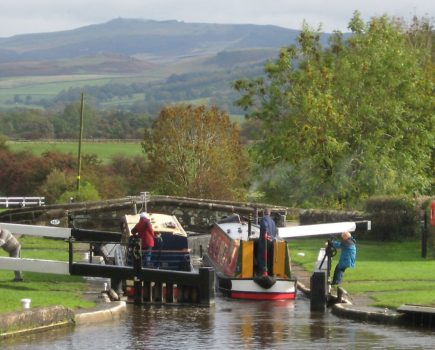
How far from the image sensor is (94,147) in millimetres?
152625


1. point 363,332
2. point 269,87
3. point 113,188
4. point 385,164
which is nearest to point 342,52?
point 269,87

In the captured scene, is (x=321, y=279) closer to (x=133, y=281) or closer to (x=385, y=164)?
(x=133, y=281)

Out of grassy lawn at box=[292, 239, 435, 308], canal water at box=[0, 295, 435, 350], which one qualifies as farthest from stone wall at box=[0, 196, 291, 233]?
canal water at box=[0, 295, 435, 350]


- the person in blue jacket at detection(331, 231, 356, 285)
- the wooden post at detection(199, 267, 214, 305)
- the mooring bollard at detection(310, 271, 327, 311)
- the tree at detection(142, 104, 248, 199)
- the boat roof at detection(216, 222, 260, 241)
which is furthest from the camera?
the tree at detection(142, 104, 248, 199)

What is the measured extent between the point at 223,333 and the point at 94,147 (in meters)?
128

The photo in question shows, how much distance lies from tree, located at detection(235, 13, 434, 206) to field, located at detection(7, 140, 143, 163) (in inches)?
2773

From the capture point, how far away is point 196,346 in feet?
77.3

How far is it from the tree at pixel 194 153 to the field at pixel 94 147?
1953 inches

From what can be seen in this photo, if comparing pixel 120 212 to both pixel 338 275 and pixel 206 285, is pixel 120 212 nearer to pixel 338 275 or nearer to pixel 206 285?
pixel 338 275

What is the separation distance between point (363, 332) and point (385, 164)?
36130mm

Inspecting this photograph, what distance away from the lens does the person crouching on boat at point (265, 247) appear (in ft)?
107

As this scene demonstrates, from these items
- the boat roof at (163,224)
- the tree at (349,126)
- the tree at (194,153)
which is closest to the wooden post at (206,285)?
the boat roof at (163,224)

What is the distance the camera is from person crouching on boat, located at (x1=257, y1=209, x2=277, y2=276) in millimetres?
32531

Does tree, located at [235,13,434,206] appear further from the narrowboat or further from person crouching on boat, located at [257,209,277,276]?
person crouching on boat, located at [257,209,277,276]
